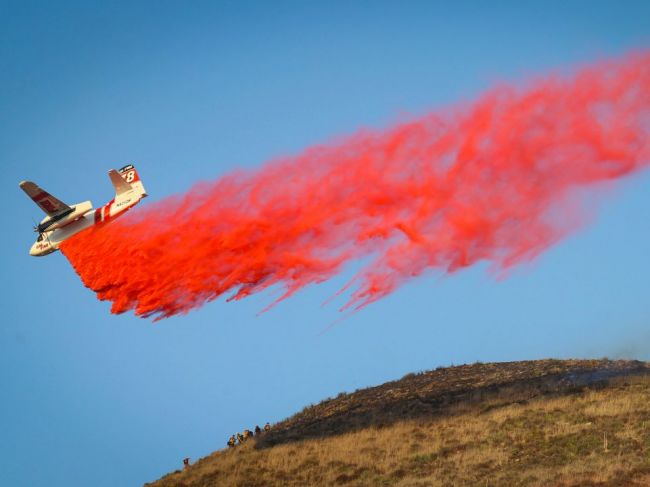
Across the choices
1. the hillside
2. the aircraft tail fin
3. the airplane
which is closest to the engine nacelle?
the airplane

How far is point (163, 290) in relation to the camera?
49.1 meters

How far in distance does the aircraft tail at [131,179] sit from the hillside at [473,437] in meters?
16.2

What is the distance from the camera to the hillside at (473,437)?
3950 cm

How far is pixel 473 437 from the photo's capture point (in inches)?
1797

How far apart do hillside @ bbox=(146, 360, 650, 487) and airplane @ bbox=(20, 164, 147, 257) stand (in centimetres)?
1518

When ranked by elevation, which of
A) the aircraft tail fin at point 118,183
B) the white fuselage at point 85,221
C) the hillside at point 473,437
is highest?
the aircraft tail fin at point 118,183

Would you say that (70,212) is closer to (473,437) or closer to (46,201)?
(46,201)

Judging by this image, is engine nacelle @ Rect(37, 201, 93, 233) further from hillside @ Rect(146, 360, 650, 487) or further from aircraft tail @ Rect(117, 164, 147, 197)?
hillside @ Rect(146, 360, 650, 487)

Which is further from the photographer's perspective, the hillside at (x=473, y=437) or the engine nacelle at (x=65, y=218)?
the engine nacelle at (x=65, y=218)

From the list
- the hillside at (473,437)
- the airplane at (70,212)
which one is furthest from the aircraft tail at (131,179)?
the hillside at (473,437)

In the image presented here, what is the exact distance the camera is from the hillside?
1555 inches

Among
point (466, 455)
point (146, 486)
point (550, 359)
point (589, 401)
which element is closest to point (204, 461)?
point (146, 486)

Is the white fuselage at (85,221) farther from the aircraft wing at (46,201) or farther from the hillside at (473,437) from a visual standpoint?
the hillside at (473,437)

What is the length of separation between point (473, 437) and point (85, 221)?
25.4 m
